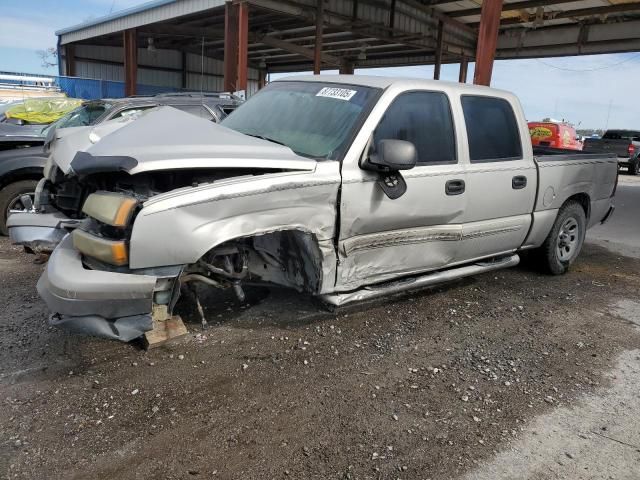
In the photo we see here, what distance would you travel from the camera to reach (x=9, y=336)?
3512mm

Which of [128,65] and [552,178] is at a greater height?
[128,65]

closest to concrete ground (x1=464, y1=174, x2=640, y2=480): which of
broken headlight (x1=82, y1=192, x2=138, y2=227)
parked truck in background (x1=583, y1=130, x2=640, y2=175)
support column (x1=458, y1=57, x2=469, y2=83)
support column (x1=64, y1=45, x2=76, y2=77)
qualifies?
broken headlight (x1=82, y1=192, x2=138, y2=227)

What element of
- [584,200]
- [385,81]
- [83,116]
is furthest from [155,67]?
[385,81]

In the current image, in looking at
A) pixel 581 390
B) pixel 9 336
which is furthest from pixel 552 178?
pixel 9 336

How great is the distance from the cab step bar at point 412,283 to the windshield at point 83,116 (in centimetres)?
496

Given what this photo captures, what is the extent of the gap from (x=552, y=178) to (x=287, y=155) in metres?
3.04

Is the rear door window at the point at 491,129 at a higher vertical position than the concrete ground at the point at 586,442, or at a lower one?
higher

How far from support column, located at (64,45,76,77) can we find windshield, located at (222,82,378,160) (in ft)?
85.6

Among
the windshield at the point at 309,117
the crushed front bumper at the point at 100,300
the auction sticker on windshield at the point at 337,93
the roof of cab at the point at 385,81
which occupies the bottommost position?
the crushed front bumper at the point at 100,300

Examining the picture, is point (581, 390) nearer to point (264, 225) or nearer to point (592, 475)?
point (592, 475)

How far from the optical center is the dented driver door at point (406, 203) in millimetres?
3441

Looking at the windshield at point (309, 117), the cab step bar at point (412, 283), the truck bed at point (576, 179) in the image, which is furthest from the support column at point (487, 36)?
the windshield at point (309, 117)

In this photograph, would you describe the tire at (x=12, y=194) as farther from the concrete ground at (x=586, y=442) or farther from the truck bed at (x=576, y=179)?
the concrete ground at (x=586, y=442)

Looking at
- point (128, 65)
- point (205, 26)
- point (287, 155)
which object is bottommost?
point (287, 155)
